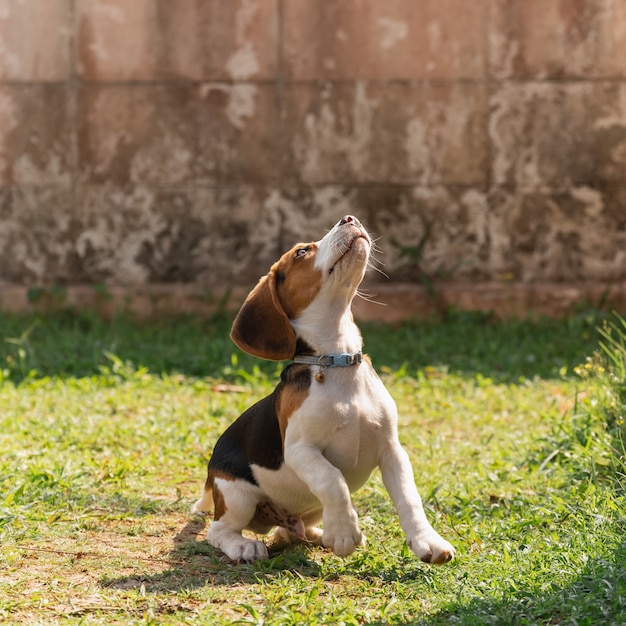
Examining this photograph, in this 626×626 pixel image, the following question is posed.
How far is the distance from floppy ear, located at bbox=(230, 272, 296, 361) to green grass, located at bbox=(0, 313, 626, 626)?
32.8 inches

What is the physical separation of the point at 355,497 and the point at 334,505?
127 cm

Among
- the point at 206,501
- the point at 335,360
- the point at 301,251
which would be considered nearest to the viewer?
the point at 335,360

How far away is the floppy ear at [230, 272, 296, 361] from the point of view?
4199 millimetres

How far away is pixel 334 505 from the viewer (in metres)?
3.80

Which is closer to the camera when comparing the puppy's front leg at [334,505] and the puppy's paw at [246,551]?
the puppy's front leg at [334,505]

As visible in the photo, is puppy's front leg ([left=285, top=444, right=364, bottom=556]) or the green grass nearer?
the green grass

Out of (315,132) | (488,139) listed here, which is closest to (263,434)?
(315,132)

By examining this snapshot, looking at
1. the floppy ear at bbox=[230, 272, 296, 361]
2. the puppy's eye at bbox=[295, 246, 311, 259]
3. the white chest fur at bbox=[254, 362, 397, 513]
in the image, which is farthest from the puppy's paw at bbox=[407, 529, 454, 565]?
the puppy's eye at bbox=[295, 246, 311, 259]

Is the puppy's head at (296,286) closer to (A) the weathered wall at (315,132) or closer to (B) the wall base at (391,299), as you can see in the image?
(B) the wall base at (391,299)

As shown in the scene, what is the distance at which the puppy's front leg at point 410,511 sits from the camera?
368 cm

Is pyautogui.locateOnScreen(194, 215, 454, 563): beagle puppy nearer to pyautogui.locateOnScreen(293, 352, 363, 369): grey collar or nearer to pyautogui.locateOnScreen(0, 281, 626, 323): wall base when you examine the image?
pyautogui.locateOnScreen(293, 352, 363, 369): grey collar

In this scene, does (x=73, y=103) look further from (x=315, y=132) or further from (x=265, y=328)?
(x=265, y=328)

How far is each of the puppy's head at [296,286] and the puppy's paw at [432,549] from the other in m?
0.93

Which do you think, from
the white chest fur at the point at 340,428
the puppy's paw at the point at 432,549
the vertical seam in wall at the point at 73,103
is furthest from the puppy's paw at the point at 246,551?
the vertical seam in wall at the point at 73,103
